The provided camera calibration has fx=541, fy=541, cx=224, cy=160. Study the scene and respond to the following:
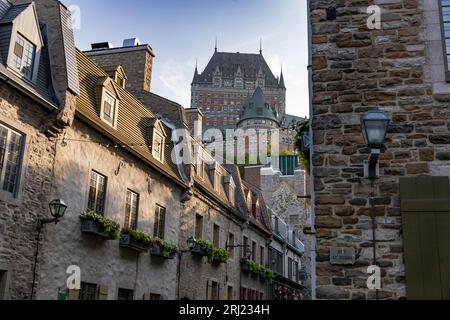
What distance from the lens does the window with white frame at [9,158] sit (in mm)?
10672

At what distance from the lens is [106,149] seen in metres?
14.4

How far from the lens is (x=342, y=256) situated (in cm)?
723

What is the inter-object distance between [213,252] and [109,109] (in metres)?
7.37

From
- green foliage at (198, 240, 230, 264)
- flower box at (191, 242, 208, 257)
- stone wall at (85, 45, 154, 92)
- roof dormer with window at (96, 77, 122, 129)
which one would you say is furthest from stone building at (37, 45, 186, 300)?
stone wall at (85, 45, 154, 92)

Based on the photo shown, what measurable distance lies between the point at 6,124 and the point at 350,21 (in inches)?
270

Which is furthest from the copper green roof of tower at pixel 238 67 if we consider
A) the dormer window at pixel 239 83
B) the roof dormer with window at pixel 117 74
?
the roof dormer with window at pixel 117 74

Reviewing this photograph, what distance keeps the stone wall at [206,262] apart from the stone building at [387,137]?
11.6 metres

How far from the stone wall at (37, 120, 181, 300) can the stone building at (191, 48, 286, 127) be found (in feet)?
392

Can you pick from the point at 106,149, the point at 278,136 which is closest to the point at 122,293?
the point at 106,149

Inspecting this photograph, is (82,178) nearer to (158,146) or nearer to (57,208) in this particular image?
(57,208)

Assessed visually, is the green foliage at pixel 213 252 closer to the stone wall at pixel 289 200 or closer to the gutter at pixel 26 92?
the gutter at pixel 26 92

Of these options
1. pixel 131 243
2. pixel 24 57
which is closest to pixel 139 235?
pixel 131 243

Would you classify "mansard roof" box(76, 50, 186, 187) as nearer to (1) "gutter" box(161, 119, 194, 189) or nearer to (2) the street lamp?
(1) "gutter" box(161, 119, 194, 189)
